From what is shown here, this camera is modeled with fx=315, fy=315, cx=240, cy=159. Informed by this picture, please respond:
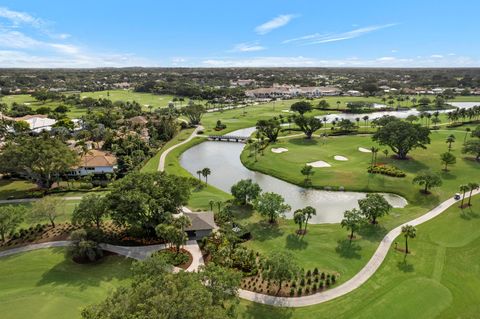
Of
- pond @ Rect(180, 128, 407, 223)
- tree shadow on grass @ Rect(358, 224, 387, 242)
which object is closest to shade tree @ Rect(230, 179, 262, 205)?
pond @ Rect(180, 128, 407, 223)

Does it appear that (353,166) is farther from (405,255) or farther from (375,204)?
(405,255)

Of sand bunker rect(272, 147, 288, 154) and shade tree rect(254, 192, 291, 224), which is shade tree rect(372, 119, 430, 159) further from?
shade tree rect(254, 192, 291, 224)

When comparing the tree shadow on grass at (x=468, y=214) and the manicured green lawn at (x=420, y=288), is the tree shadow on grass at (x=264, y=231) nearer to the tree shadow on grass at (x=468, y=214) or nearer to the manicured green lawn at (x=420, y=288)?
the manicured green lawn at (x=420, y=288)

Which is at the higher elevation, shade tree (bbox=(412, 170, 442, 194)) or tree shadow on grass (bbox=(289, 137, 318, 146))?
shade tree (bbox=(412, 170, 442, 194))

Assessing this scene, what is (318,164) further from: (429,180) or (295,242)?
(295,242)

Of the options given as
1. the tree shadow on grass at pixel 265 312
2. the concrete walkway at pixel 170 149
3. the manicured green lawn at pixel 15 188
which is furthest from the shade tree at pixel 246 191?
the manicured green lawn at pixel 15 188

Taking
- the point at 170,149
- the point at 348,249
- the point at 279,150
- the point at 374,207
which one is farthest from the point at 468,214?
the point at 170,149
